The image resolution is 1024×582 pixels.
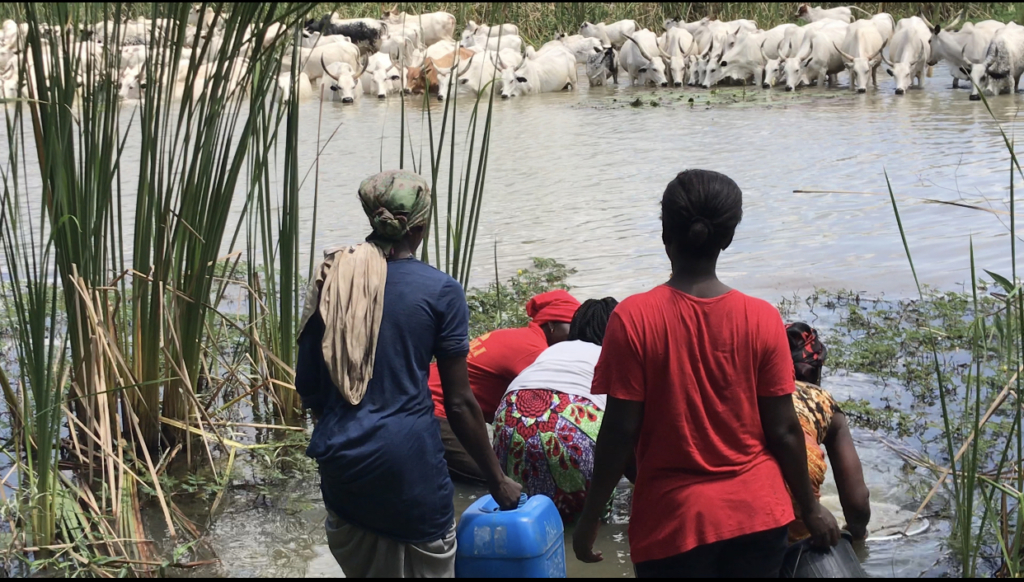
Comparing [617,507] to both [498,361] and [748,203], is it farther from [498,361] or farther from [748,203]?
[748,203]

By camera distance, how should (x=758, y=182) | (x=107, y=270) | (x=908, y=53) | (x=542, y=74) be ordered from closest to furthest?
(x=107, y=270) → (x=758, y=182) → (x=908, y=53) → (x=542, y=74)

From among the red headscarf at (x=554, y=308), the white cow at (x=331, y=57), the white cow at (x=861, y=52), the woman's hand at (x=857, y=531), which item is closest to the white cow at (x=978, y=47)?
the white cow at (x=861, y=52)

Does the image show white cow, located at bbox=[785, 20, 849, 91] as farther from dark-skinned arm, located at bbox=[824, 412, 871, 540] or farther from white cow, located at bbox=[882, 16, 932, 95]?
dark-skinned arm, located at bbox=[824, 412, 871, 540]

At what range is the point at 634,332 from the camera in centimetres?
215

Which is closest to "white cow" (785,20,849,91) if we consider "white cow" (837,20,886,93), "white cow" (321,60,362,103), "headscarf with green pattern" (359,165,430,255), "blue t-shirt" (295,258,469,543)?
"white cow" (837,20,886,93)

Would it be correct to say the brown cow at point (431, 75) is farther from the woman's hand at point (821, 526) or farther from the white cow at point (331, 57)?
the woman's hand at point (821, 526)

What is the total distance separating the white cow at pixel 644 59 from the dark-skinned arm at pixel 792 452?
58.0ft

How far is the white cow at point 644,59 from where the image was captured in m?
19.4

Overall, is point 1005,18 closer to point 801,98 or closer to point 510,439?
point 801,98

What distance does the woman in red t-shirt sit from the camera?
7.04 feet

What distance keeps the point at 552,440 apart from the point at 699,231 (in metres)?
1.41

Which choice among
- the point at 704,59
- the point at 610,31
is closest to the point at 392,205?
the point at 704,59

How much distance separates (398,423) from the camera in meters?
2.44

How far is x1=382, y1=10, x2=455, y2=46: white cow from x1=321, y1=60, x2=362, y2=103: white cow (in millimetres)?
5101
